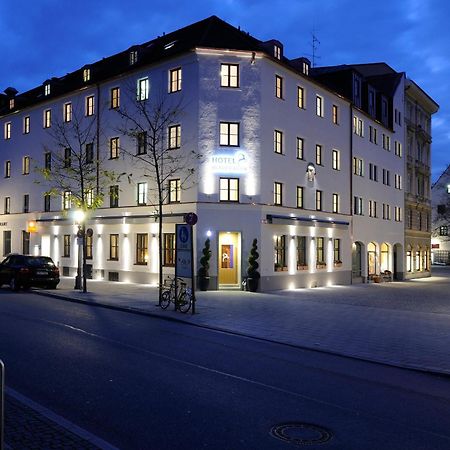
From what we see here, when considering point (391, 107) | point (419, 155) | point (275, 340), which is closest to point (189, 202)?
point (275, 340)

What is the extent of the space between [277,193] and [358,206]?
35.5 ft

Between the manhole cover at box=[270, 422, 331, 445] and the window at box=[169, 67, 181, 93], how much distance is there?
2276cm

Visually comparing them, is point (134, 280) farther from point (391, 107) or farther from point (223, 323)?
point (391, 107)

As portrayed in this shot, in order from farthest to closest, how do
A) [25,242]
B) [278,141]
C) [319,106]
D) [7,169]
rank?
[7,169] < [25,242] < [319,106] < [278,141]

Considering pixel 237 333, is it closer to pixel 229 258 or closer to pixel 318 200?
pixel 229 258

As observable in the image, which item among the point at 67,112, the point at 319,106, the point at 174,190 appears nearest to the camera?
the point at 174,190

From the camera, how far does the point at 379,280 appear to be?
37.7 meters

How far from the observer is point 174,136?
26750 mm

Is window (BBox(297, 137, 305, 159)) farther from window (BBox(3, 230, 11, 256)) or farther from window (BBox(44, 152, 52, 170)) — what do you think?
window (BBox(3, 230, 11, 256))

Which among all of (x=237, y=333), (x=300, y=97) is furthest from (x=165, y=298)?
(x=300, y=97)

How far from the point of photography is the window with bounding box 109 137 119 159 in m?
30.1

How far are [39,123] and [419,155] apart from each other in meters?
34.1

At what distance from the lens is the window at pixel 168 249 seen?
85.8 feet

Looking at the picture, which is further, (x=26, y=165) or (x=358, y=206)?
(x=26, y=165)
